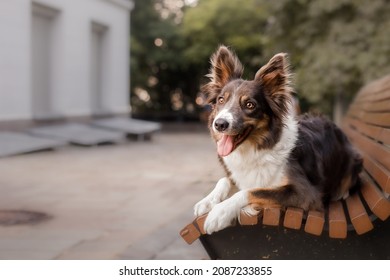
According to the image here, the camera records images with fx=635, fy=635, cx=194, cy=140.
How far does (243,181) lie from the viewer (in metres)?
3.10

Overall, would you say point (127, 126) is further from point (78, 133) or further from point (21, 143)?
point (21, 143)

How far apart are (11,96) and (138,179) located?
14.3ft

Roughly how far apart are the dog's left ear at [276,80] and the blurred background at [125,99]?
1.41 feet

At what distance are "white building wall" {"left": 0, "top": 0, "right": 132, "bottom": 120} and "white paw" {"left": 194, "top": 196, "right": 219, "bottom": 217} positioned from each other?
8849 millimetres

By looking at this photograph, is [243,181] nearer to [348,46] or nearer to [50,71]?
[50,71]

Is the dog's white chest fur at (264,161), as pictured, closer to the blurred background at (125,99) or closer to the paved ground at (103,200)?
the blurred background at (125,99)

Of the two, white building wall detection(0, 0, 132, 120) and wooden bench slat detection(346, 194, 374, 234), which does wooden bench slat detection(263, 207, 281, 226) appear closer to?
wooden bench slat detection(346, 194, 374, 234)

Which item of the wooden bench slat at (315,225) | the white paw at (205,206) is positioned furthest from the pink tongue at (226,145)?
the wooden bench slat at (315,225)

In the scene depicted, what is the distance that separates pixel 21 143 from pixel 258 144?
823 cm

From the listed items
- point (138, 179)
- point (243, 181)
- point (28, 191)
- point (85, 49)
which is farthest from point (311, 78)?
point (243, 181)

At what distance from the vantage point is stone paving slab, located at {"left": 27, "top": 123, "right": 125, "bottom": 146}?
40.0 feet

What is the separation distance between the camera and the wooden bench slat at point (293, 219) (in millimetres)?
2826

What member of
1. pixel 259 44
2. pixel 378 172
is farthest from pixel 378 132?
pixel 259 44

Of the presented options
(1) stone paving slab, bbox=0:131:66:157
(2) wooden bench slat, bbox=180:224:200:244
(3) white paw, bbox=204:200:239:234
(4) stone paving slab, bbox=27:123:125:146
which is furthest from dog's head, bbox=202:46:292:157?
(4) stone paving slab, bbox=27:123:125:146
